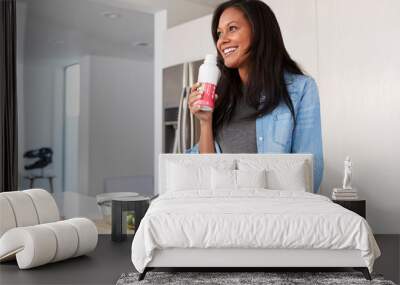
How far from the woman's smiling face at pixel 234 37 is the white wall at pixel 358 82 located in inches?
24.1

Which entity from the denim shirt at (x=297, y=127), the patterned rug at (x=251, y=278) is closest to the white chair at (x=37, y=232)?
the patterned rug at (x=251, y=278)

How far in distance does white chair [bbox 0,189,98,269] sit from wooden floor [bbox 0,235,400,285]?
6 cm

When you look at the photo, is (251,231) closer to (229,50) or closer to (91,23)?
(229,50)

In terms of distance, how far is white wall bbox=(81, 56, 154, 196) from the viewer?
324 inches

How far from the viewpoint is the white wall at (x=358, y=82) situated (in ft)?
14.4

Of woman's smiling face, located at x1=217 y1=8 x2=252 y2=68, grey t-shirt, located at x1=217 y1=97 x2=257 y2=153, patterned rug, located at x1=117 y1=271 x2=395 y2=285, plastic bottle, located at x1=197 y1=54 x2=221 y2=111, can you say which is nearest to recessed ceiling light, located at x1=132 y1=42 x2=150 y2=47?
woman's smiling face, located at x1=217 y1=8 x2=252 y2=68

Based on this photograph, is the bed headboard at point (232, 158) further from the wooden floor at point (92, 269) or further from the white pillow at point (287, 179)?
the wooden floor at point (92, 269)

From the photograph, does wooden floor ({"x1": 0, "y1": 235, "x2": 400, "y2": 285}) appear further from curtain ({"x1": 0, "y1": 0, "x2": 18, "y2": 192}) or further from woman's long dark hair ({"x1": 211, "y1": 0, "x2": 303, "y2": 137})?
curtain ({"x1": 0, "y1": 0, "x2": 18, "y2": 192})

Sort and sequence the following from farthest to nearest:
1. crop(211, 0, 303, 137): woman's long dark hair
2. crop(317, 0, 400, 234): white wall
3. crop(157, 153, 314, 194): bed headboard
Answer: crop(317, 0, 400, 234): white wall → crop(211, 0, 303, 137): woman's long dark hair → crop(157, 153, 314, 194): bed headboard

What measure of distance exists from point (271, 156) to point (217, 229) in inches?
60.0

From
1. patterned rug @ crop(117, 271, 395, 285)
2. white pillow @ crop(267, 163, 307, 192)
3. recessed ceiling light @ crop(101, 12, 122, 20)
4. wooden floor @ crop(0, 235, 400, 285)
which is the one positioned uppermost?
recessed ceiling light @ crop(101, 12, 122, 20)

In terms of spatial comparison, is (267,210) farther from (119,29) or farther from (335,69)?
(119,29)

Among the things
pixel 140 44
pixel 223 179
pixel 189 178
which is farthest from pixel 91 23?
pixel 223 179

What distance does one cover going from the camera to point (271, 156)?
4.13m
